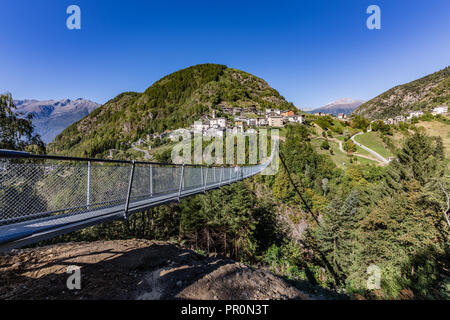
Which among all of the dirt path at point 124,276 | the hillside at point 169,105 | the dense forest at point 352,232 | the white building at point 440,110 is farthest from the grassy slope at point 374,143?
the dirt path at point 124,276

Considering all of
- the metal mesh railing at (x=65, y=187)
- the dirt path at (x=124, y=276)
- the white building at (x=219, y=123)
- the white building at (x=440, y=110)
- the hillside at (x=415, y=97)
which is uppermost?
the hillside at (x=415, y=97)

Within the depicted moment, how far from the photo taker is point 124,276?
4.14 metres

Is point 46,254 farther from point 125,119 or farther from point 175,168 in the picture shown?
point 125,119

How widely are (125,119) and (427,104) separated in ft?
626

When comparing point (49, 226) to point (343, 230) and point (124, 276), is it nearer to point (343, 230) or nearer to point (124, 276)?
point (124, 276)

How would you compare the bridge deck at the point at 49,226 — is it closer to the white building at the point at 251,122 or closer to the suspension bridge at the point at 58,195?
the suspension bridge at the point at 58,195

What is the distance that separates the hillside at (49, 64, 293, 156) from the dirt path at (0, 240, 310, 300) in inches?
3553

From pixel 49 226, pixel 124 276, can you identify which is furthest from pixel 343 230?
pixel 49 226

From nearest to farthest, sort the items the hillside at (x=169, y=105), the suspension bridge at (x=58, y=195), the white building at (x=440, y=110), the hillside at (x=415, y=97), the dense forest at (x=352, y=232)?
the suspension bridge at (x=58, y=195) → the dense forest at (x=352, y=232) → the white building at (x=440, y=110) → the hillside at (x=169, y=105) → the hillside at (x=415, y=97)

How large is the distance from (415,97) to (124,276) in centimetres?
20280

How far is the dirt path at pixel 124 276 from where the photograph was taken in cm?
343

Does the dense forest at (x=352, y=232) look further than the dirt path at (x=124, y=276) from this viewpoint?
Yes

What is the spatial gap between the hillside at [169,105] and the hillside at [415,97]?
267ft
